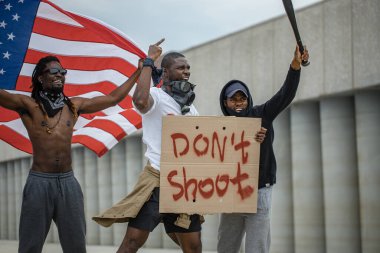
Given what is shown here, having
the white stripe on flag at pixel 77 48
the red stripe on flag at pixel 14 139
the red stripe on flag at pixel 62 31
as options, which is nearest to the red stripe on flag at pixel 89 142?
the red stripe on flag at pixel 14 139

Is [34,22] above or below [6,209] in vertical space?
above

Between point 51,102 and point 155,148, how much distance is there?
833 millimetres

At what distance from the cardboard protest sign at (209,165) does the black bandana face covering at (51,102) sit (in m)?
0.84

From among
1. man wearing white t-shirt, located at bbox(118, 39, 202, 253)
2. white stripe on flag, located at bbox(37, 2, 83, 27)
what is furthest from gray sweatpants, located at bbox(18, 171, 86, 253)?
white stripe on flag, located at bbox(37, 2, 83, 27)

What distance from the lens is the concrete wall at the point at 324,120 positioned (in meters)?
11.6

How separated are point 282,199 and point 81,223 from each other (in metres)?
8.68

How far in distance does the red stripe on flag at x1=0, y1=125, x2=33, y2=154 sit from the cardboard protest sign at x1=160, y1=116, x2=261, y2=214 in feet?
6.17

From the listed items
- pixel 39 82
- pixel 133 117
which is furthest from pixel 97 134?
pixel 39 82

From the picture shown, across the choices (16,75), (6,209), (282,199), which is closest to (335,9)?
(282,199)

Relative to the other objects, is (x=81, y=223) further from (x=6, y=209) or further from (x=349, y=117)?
(x=6, y=209)

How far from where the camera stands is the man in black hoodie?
5.13 meters

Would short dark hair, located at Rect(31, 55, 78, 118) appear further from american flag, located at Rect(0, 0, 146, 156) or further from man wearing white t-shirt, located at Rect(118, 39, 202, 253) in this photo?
american flag, located at Rect(0, 0, 146, 156)

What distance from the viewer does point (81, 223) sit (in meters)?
5.17

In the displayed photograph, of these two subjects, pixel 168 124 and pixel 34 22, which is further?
pixel 34 22
